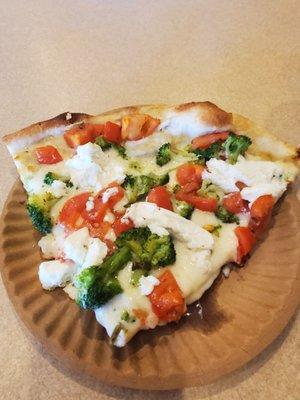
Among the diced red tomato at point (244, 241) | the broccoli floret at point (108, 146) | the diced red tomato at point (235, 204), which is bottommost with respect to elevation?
the diced red tomato at point (244, 241)

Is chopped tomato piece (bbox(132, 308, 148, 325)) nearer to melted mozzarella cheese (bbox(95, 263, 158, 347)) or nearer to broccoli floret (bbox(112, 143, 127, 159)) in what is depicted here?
melted mozzarella cheese (bbox(95, 263, 158, 347))

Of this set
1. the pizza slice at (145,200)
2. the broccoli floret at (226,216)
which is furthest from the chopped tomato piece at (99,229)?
the broccoli floret at (226,216)

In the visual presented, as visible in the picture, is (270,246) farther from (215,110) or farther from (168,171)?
(215,110)

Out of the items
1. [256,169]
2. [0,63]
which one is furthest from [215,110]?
[0,63]

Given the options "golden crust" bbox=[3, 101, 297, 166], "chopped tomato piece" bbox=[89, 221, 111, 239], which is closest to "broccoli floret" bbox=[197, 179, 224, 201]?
"golden crust" bbox=[3, 101, 297, 166]

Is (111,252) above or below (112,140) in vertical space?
below

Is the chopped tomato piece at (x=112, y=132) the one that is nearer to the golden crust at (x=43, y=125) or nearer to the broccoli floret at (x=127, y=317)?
the golden crust at (x=43, y=125)
